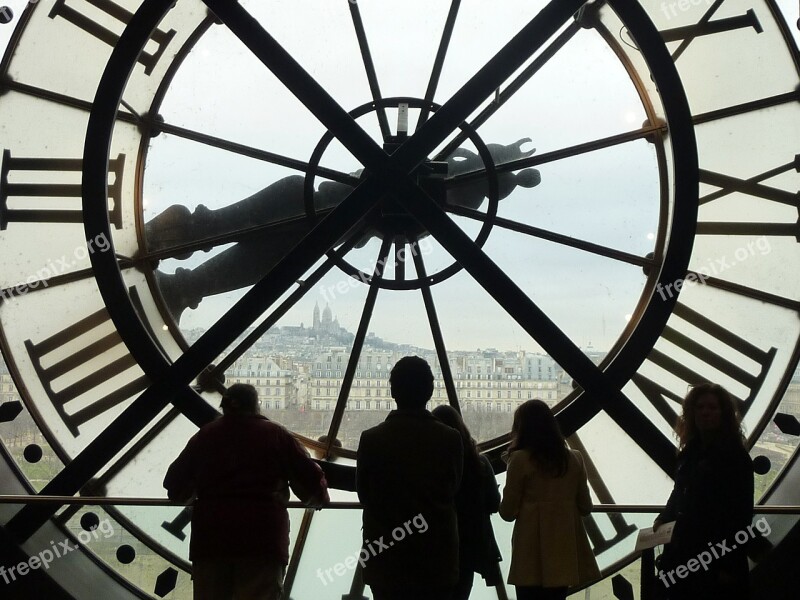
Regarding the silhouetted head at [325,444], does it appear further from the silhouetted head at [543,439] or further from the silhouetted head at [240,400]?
the silhouetted head at [543,439]

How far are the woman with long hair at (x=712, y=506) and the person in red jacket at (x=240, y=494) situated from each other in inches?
42.4

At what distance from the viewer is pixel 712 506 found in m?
2.10

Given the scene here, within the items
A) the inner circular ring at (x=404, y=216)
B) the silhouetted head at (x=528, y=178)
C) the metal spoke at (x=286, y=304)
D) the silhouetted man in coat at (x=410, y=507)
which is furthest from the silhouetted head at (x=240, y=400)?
the silhouetted head at (x=528, y=178)

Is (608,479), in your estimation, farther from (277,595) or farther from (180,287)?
(180,287)

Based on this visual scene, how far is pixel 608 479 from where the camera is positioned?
3.62 meters

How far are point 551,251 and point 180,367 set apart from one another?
1.81 metres

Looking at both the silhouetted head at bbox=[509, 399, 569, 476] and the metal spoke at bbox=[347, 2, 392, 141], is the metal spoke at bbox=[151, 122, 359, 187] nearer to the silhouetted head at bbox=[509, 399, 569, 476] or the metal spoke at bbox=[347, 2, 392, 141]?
the metal spoke at bbox=[347, 2, 392, 141]

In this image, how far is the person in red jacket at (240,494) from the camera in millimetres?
2102

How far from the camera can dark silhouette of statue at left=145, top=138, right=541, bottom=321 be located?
3.55 metres

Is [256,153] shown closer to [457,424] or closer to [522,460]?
[457,424]

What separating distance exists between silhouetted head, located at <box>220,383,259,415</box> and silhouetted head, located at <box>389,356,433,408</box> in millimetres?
436

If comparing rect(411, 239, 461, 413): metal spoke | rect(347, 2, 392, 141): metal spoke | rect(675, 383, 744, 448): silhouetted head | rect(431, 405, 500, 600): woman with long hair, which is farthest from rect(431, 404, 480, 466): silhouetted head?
rect(347, 2, 392, 141): metal spoke

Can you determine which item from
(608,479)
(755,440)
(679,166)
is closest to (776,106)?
(679,166)

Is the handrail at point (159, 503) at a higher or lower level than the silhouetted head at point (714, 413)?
lower
